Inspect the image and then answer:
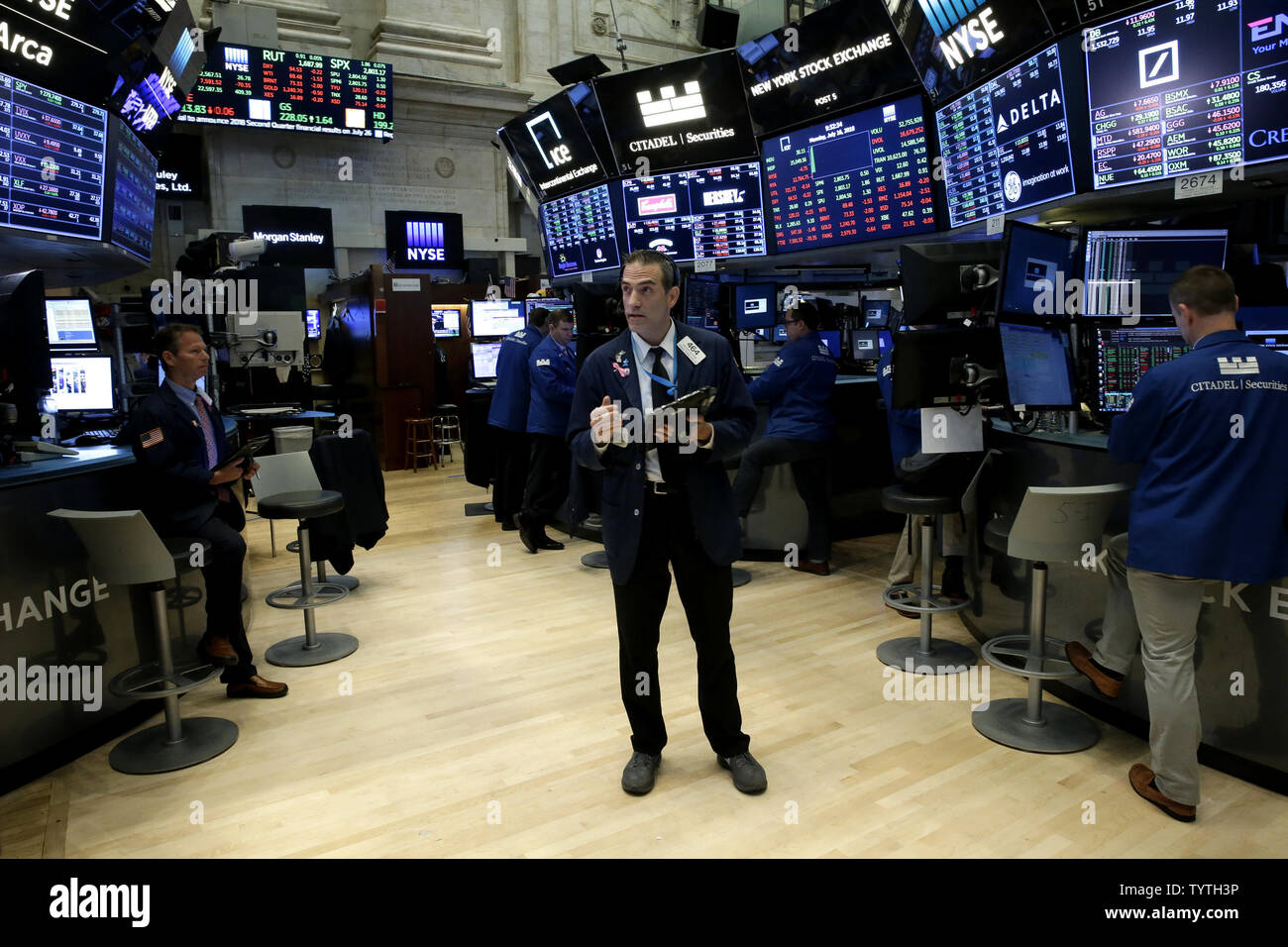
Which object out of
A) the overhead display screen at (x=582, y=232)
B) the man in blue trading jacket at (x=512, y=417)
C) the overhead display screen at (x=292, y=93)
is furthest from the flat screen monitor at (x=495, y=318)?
the man in blue trading jacket at (x=512, y=417)

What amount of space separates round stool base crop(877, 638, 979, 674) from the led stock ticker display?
210cm

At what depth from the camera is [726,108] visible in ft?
19.2

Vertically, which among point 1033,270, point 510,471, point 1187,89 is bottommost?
point 510,471

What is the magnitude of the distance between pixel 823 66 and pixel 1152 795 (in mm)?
4275

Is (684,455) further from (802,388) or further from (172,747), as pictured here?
(802,388)

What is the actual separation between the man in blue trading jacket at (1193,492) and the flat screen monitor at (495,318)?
901cm

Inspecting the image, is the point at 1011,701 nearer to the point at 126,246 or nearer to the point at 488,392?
the point at 126,246

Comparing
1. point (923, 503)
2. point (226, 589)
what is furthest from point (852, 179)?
point (226, 589)

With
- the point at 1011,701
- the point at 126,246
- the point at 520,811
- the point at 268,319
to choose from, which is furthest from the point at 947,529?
the point at 268,319

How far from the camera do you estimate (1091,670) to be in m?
2.97

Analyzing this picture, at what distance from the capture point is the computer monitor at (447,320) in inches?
451

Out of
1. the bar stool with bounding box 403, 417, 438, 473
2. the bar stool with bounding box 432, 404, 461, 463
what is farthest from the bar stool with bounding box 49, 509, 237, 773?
the bar stool with bounding box 432, 404, 461, 463

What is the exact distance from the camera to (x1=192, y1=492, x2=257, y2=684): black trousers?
344 centimetres

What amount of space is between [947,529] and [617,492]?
2.50 meters
